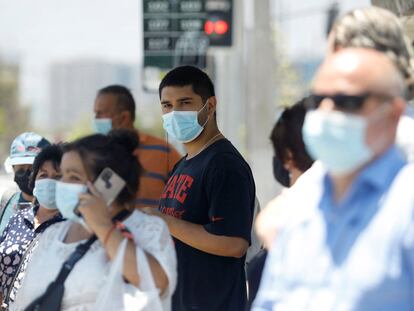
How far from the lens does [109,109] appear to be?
21.7 ft

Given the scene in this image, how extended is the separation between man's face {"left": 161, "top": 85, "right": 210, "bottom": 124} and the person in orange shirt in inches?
65.8

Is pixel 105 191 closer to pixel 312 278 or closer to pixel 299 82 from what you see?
pixel 312 278

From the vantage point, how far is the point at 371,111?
2635 mm

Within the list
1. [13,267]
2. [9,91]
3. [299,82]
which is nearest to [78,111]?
[9,91]

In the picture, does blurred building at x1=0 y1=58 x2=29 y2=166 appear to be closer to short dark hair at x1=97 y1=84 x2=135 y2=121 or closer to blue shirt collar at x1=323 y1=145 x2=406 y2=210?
short dark hair at x1=97 y1=84 x2=135 y2=121

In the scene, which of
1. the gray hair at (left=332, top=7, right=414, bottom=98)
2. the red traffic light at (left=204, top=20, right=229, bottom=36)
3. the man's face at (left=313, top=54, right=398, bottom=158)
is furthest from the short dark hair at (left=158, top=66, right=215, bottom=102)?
the red traffic light at (left=204, top=20, right=229, bottom=36)

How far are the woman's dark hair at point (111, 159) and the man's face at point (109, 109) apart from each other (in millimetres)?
3080

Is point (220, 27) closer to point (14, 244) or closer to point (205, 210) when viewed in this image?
point (14, 244)

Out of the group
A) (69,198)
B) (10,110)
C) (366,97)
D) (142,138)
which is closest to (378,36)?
(366,97)

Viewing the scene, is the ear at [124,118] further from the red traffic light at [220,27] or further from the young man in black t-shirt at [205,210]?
the red traffic light at [220,27]

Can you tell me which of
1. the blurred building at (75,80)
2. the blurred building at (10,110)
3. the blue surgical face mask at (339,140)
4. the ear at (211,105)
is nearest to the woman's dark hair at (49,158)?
the ear at (211,105)

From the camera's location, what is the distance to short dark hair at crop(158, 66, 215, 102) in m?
4.52

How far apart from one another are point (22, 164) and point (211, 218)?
1518 mm

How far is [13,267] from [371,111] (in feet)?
8.07
